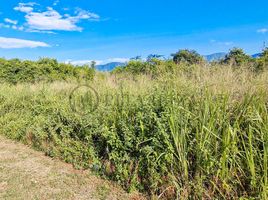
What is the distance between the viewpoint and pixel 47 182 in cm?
346

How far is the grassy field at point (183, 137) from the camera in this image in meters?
2.67

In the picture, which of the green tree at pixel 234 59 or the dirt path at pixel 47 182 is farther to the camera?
the green tree at pixel 234 59

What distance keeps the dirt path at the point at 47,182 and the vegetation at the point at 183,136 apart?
8.1 inches

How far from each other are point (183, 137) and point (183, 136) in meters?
0.01

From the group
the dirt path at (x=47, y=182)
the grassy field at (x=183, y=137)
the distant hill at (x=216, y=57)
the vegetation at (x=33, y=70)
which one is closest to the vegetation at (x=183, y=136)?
the grassy field at (x=183, y=137)

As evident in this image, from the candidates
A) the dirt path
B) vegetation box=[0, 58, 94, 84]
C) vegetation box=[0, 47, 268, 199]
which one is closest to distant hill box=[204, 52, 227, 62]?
vegetation box=[0, 47, 268, 199]

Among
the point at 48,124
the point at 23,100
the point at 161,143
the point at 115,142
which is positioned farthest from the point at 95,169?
the point at 23,100

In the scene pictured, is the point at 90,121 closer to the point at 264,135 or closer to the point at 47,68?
the point at 264,135

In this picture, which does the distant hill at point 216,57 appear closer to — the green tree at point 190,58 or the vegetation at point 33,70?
the green tree at point 190,58

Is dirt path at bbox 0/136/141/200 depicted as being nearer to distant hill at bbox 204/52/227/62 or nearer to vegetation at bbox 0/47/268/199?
vegetation at bbox 0/47/268/199

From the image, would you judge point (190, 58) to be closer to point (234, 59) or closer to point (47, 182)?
point (234, 59)

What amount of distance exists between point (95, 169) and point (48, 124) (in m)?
1.74

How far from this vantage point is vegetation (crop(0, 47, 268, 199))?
Answer: 105 inches

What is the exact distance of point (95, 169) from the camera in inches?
147
